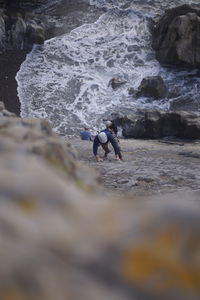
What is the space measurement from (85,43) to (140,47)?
12.0 ft

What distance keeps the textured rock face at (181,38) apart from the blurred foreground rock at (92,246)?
25.4 metres

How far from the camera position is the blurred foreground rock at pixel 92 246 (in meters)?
1.63

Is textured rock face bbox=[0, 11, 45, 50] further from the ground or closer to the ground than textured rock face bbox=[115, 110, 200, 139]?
further from the ground

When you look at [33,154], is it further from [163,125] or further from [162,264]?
[163,125]

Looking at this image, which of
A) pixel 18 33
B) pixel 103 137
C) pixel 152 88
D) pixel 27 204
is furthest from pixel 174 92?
pixel 27 204

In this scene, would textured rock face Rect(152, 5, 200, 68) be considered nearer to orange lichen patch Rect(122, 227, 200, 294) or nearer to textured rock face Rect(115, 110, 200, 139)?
textured rock face Rect(115, 110, 200, 139)

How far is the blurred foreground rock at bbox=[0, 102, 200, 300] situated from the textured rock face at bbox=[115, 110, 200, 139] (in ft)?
53.9

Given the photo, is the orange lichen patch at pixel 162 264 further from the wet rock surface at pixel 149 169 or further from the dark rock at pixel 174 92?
the dark rock at pixel 174 92

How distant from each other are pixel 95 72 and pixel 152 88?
4562 mm

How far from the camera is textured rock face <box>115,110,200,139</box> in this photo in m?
18.2

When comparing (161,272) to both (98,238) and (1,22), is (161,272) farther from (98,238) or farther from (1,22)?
(1,22)

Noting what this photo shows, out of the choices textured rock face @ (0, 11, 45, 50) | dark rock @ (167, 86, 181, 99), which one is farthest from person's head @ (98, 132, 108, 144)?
textured rock face @ (0, 11, 45, 50)

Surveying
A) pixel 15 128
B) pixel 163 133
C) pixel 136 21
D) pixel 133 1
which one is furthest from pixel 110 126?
pixel 133 1

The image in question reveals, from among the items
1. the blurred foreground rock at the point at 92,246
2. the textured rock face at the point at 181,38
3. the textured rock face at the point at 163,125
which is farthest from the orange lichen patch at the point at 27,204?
the textured rock face at the point at 181,38
